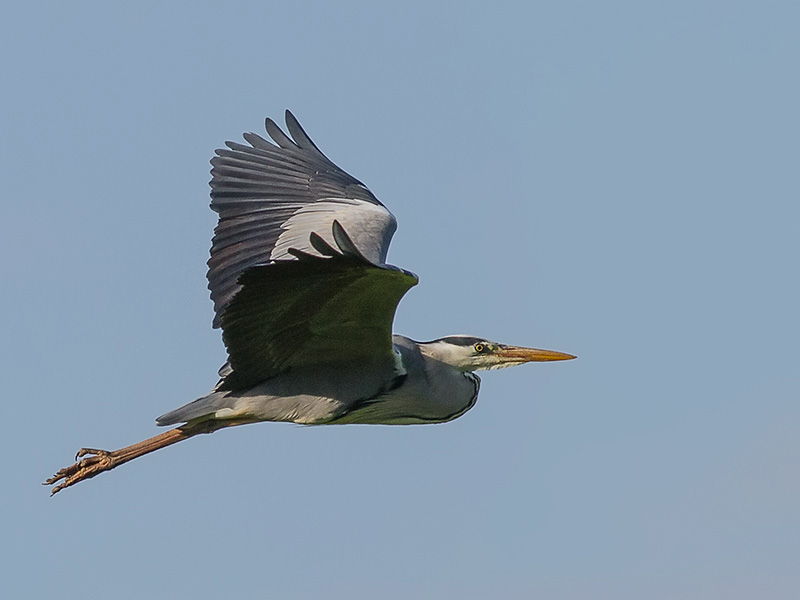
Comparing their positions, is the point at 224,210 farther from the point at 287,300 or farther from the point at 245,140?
the point at 287,300

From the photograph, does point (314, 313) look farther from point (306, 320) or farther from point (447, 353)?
point (447, 353)

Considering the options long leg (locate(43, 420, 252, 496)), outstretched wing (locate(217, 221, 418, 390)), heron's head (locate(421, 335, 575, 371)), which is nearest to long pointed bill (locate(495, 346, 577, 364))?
heron's head (locate(421, 335, 575, 371))

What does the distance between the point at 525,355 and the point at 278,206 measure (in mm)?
2052

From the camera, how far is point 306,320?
6027mm

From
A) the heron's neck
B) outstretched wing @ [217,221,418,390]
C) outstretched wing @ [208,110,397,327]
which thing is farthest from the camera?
outstretched wing @ [208,110,397,327]

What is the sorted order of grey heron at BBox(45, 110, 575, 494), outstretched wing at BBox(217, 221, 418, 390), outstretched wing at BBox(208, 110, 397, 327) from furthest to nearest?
outstretched wing at BBox(208, 110, 397, 327)
grey heron at BBox(45, 110, 575, 494)
outstretched wing at BBox(217, 221, 418, 390)

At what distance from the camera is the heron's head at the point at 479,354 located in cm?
713

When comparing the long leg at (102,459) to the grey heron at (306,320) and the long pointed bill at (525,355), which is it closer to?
the grey heron at (306,320)

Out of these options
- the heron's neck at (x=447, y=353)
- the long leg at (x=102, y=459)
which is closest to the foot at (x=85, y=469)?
the long leg at (x=102, y=459)

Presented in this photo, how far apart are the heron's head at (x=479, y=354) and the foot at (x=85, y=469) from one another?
191 centimetres

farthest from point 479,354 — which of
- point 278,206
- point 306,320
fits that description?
point 278,206

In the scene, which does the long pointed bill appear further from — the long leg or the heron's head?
the long leg

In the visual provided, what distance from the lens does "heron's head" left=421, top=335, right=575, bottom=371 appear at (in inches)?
281

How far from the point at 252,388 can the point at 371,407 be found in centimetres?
64
